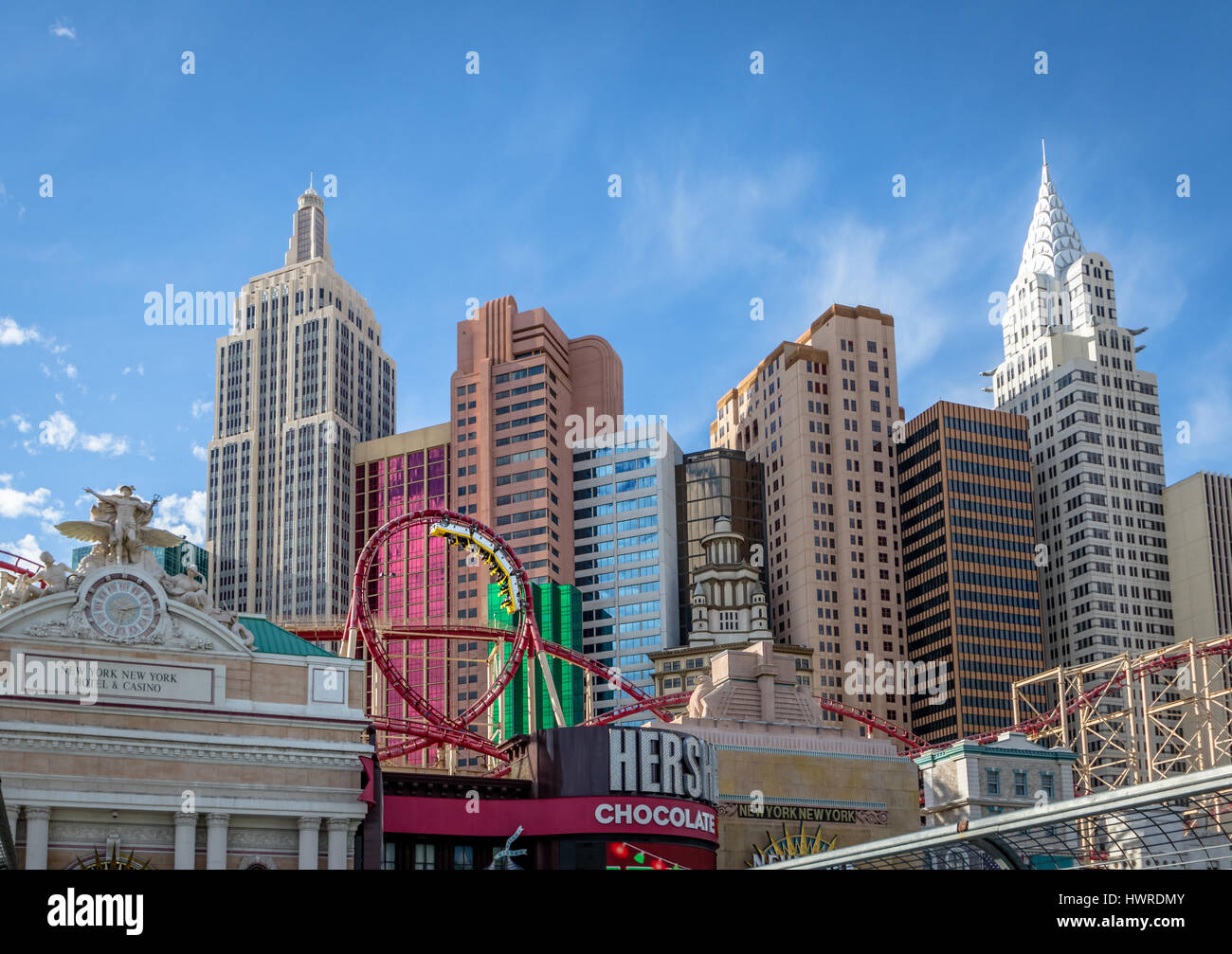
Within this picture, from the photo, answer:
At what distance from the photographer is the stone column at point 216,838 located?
69.8 metres

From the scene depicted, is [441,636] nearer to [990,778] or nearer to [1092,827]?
[990,778]

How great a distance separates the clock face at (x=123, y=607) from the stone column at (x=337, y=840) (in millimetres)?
12847

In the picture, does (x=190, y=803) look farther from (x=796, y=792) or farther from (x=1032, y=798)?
(x=1032, y=798)

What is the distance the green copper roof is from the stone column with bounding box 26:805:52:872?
12.6 meters

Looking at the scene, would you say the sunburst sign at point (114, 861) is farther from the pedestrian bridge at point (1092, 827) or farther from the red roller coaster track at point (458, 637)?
the pedestrian bridge at point (1092, 827)

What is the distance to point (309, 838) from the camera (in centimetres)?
7200

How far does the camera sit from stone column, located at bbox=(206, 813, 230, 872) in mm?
69750

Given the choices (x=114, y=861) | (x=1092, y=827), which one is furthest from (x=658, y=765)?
(x=1092, y=827)

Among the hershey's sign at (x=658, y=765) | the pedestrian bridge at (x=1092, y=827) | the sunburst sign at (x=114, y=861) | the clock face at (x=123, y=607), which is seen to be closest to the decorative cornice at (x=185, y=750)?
the sunburst sign at (x=114, y=861)

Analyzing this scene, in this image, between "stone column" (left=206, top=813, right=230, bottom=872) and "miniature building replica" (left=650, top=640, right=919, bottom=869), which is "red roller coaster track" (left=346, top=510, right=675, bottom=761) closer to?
"miniature building replica" (left=650, top=640, right=919, bottom=869)

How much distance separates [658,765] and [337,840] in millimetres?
20527

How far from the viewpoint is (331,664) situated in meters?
76.6

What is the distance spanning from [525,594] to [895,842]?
62002 mm

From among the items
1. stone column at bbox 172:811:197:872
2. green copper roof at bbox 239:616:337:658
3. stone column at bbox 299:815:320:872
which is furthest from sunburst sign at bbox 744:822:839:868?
stone column at bbox 172:811:197:872
